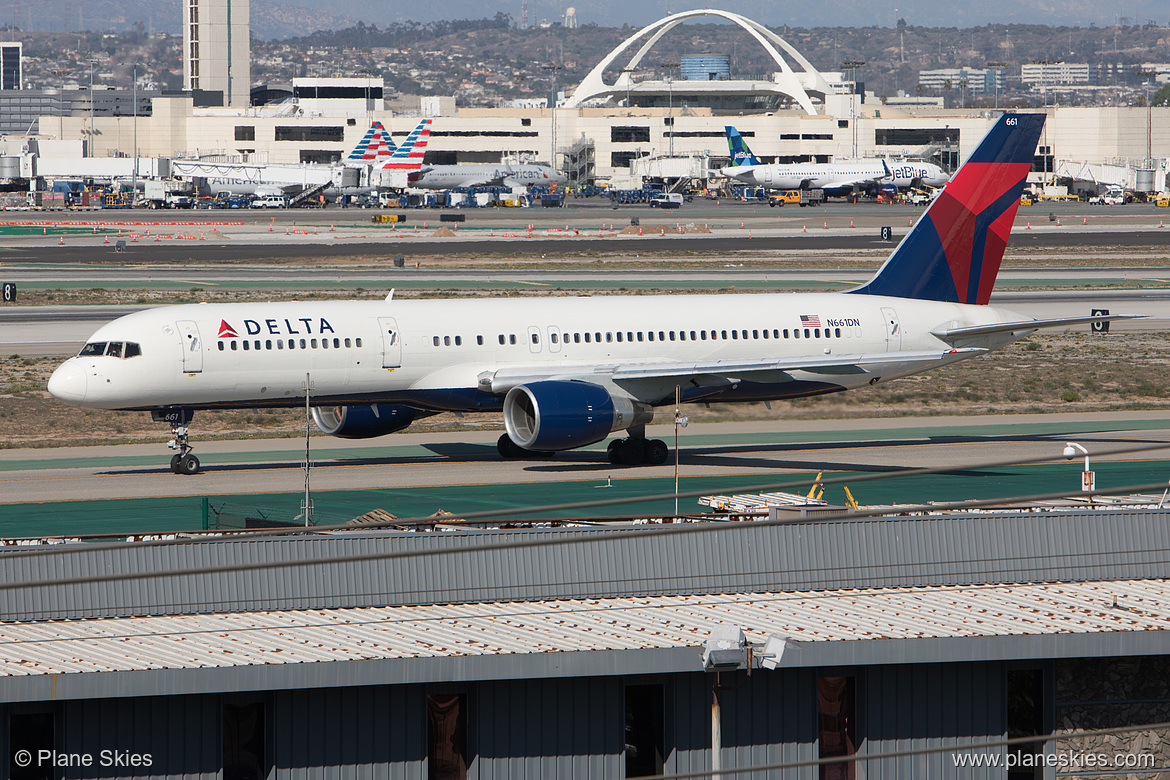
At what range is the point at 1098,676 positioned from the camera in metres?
21.6

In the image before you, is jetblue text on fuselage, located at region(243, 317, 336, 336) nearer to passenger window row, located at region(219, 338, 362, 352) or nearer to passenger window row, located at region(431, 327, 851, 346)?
passenger window row, located at region(219, 338, 362, 352)

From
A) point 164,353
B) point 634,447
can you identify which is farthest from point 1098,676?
point 164,353

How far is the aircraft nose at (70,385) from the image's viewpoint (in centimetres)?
3647

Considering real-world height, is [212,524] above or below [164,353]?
below

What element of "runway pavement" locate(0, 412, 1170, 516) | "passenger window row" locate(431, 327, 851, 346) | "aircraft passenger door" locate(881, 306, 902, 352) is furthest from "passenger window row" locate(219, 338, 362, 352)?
"aircraft passenger door" locate(881, 306, 902, 352)

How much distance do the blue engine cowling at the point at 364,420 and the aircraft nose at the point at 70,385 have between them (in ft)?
23.1

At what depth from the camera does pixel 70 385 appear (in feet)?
120

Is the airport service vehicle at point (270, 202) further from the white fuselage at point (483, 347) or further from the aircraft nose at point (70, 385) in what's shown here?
the aircraft nose at point (70, 385)

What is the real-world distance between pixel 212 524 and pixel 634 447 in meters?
17.2

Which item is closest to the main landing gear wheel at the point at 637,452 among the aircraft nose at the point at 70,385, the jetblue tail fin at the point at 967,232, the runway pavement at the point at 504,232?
the jetblue tail fin at the point at 967,232

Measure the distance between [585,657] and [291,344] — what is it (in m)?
20.4

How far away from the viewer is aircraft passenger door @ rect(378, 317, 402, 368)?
3903cm

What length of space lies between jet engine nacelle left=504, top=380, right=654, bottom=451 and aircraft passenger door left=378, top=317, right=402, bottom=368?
314cm

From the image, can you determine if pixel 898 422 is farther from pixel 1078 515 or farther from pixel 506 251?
pixel 506 251
